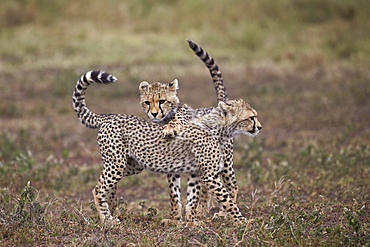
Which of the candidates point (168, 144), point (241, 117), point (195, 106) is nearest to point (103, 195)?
point (168, 144)

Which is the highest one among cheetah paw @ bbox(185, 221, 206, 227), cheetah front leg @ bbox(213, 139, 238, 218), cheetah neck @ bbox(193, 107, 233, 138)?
cheetah neck @ bbox(193, 107, 233, 138)

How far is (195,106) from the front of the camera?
11477mm

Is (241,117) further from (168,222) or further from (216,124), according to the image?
(168,222)

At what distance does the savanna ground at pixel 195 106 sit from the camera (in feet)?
16.1

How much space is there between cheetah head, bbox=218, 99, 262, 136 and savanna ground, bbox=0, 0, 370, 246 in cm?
64

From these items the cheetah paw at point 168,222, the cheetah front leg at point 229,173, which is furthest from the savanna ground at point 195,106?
the cheetah front leg at point 229,173

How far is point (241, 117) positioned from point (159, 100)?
817mm

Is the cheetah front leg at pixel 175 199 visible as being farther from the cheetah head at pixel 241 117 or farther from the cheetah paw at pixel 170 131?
the cheetah head at pixel 241 117

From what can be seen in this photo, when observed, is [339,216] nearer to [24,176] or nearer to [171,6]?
[24,176]

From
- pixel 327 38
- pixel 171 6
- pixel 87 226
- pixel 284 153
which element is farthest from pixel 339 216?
pixel 171 6

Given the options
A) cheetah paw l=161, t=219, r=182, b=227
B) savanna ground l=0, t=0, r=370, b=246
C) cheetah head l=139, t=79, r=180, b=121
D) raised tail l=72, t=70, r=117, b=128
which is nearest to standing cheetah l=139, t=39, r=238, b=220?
cheetah head l=139, t=79, r=180, b=121

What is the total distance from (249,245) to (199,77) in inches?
373

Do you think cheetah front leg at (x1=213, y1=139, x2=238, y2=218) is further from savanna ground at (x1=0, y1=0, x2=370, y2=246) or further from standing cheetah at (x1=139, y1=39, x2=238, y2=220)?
savanna ground at (x1=0, y1=0, x2=370, y2=246)

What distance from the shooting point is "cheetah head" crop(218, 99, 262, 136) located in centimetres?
528
